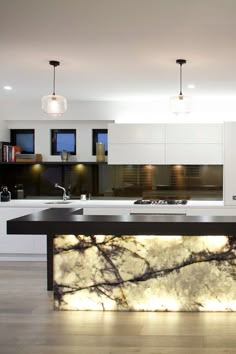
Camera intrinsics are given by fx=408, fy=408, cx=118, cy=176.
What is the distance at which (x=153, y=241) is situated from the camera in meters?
3.96

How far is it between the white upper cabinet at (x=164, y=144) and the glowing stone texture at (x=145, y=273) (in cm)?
273

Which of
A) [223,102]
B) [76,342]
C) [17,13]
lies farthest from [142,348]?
[223,102]

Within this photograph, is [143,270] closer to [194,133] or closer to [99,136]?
[194,133]

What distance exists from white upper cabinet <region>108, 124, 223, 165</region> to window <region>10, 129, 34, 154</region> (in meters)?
1.54

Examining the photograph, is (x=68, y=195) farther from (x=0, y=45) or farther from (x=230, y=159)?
(x=0, y=45)

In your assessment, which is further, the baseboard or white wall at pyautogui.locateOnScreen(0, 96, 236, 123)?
white wall at pyautogui.locateOnScreen(0, 96, 236, 123)

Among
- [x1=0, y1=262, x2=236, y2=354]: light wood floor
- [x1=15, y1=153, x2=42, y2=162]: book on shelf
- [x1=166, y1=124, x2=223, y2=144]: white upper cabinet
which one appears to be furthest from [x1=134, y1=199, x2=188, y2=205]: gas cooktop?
[x1=0, y1=262, x2=236, y2=354]: light wood floor

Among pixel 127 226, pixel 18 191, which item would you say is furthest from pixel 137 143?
pixel 127 226

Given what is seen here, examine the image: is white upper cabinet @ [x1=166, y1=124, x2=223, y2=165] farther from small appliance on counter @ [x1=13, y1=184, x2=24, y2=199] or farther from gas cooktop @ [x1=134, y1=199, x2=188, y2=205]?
small appliance on counter @ [x1=13, y1=184, x2=24, y2=199]

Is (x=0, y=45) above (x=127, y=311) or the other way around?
above

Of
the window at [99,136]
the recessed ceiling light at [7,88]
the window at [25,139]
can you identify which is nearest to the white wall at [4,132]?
the window at [25,139]

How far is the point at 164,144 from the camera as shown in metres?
6.51

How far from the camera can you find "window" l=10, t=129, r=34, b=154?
283 inches

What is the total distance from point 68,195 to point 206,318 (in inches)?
151
